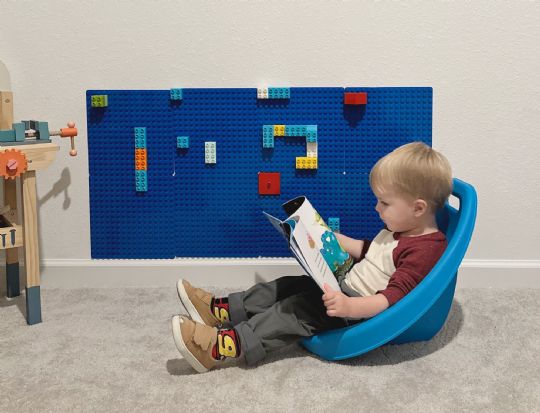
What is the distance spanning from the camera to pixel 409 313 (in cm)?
155

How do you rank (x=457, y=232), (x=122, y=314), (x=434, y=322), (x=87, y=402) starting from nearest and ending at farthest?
(x=87, y=402) < (x=457, y=232) < (x=434, y=322) < (x=122, y=314)

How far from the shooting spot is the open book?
1552 mm

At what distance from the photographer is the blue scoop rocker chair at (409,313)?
1547 millimetres

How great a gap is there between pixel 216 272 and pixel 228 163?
343 mm

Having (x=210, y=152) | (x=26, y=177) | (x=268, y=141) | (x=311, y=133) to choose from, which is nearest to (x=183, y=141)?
(x=210, y=152)

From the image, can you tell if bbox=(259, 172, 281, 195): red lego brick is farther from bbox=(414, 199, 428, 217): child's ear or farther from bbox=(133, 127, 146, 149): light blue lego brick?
bbox=(414, 199, 428, 217): child's ear

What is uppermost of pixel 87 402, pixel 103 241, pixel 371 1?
pixel 371 1

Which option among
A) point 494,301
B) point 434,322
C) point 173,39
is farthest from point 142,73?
point 494,301

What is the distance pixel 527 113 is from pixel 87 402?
4.91 ft

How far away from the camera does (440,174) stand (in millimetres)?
1622

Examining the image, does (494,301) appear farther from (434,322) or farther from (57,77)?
(57,77)

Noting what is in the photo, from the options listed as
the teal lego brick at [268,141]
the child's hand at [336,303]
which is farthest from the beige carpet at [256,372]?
the teal lego brick at [268,141]

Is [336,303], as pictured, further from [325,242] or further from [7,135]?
[7,135]

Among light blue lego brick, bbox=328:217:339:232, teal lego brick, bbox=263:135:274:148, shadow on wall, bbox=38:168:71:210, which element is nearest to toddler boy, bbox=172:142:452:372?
light blue lego brick, bbox=328:217:339:232
